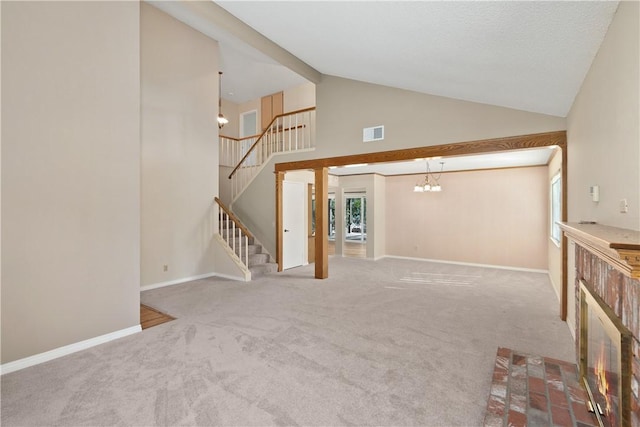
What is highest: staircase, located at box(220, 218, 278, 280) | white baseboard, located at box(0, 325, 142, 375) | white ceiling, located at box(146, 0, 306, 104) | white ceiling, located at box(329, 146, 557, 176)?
white ceiling, located at box(146, 0, 306, 104)

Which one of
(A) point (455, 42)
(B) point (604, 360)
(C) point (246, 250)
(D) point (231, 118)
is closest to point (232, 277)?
(C) point (246, 250)

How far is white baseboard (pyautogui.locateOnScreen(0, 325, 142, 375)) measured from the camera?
100 inches

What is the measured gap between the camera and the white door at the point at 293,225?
6781 mm

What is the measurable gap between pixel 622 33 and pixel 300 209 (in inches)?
240

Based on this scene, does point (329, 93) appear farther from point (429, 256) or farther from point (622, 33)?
point (429, 256)

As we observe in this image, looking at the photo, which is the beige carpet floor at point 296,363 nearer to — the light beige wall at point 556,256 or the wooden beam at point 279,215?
the light beige wall at point 556,256

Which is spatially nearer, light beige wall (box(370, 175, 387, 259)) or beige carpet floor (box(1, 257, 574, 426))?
beige carpet floor (box(1, 257, 574, 426))

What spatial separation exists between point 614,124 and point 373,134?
3.63 metres

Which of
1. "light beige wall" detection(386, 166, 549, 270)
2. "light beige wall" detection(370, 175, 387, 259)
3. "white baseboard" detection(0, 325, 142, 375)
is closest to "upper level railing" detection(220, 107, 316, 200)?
"light beige wall" detection(370, 175, 387, 259)

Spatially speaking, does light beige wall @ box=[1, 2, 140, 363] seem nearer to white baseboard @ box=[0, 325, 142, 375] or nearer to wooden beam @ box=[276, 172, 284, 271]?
white baseboard @ box=[0, 325, 142, 375]

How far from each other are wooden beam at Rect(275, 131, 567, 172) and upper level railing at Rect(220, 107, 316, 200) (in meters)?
1.03

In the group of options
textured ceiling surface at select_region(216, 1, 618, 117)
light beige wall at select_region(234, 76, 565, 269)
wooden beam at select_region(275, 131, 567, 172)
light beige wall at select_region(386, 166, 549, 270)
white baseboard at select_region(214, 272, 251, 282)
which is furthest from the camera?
light beige wall at select_region(386, 166, 549, 270)

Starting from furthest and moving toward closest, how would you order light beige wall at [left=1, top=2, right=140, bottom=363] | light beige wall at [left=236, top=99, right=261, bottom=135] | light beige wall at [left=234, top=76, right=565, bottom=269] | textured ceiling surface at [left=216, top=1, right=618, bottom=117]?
light beige wall at [left=236, top=99, right=261, bottom=135]
light beige wall at [left=234, top=76, right=565, bottom=269]
light beige wall at [left=1, top=2, right=140, bottom=363]
textured ceiling surface at [left=216, top=1, right=618, bottom=117]

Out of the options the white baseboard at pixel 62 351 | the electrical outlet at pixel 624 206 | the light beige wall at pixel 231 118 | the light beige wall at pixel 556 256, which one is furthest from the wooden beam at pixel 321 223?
the light beige wall at pixel 231 118
